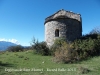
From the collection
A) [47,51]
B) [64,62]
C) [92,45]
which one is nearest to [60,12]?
[47,51]

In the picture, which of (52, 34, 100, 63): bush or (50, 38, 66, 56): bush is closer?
(52, 34, 100, 63): bush

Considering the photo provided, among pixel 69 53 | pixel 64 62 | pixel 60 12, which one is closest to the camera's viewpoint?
pixel 64 62

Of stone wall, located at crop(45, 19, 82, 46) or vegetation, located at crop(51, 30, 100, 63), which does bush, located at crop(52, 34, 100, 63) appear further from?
stone wall, located at crop(45, 19, 82, 46)

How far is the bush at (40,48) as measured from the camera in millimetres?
20984

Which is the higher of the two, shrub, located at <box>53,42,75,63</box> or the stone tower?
the stone tower

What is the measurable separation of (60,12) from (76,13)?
2714 millimetres

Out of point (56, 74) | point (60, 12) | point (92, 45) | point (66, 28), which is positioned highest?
point (60, 12)

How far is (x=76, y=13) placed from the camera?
23422 millimetres

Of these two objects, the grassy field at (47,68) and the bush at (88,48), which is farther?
the bush at (88,48)

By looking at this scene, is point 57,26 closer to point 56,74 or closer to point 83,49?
point 83,49

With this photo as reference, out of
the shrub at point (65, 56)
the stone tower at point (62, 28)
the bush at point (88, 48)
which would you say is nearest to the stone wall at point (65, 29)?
the stone tower at point (62, 28)

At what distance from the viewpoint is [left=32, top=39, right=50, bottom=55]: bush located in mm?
20984

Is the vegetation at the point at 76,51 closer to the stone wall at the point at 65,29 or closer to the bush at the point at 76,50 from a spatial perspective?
the bush at the point at 76,50

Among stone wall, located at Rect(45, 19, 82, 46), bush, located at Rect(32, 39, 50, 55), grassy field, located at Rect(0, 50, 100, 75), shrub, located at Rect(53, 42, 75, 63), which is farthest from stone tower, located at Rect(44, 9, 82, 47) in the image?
grassy field, located at Rect(0, 50, 100, 75)
